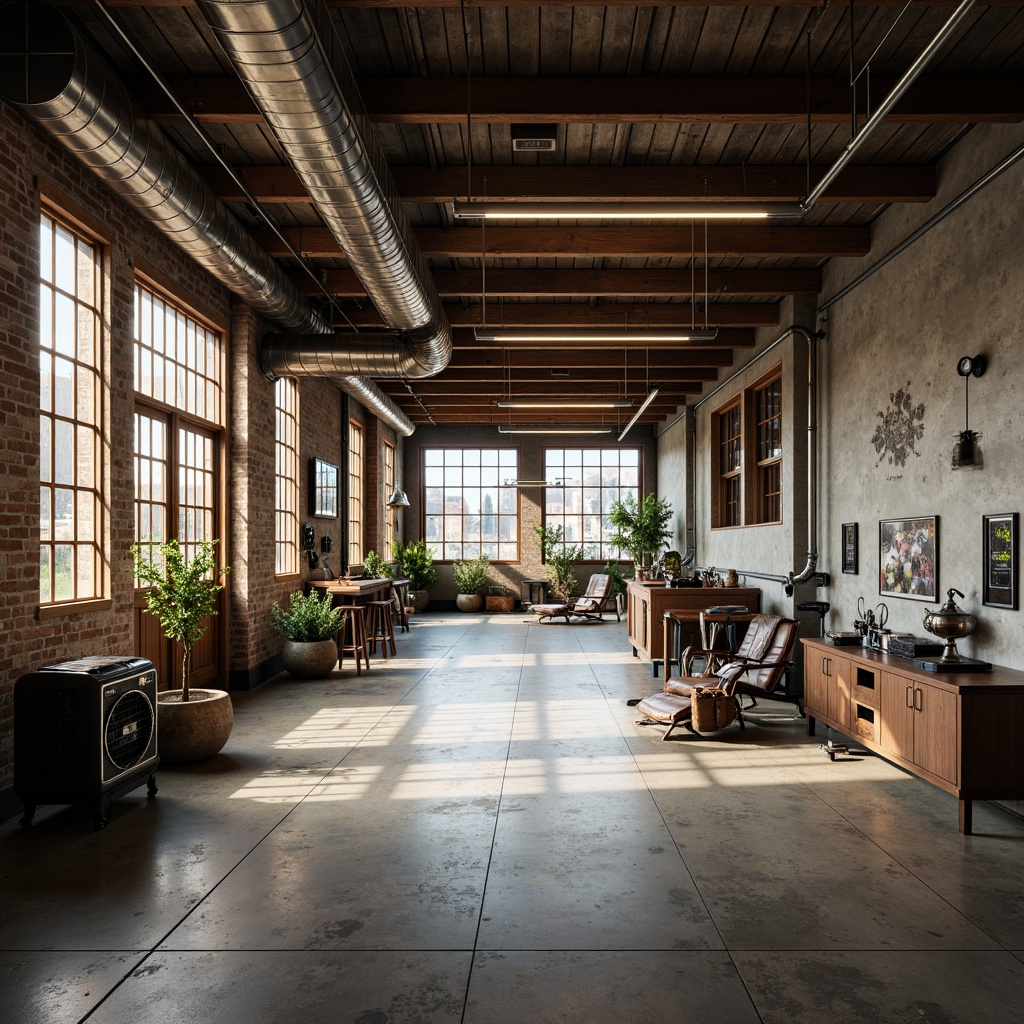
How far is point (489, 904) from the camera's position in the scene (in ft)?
11.0

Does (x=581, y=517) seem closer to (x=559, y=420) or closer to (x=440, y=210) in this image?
(x=559, y=420)

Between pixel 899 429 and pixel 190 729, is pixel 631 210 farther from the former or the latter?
pixel 190 729

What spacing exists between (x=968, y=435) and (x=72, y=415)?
5.70 m

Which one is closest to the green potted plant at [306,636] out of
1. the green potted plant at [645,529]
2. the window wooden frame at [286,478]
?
the window wooden frame at [286,478]

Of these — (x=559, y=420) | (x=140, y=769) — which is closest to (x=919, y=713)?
(x=140, y=769)

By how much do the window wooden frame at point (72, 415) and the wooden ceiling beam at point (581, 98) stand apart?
121cm

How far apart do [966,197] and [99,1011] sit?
20.2 feet

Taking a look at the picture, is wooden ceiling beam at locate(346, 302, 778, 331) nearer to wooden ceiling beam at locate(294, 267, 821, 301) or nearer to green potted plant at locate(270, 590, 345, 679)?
wooden ceiling beam at locate(294, 267, 821, 301)

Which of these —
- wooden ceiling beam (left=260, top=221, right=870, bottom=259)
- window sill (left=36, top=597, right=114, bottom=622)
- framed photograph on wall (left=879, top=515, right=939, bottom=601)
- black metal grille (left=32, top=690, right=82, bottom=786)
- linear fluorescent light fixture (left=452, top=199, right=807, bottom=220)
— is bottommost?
black metal grille (left=32, top=690, right=82, bottom=786)

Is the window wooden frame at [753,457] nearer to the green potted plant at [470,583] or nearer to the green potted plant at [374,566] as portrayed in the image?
the green potted plant at [374,566]

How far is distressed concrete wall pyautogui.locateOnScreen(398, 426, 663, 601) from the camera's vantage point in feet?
60.4

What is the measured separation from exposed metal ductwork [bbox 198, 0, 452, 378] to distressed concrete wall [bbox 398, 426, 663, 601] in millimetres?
10631

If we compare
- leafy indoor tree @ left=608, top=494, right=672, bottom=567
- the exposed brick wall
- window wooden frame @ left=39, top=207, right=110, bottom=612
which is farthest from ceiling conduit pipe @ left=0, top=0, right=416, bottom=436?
leafy indoor tree @ left=608, top=494, right=672, bottom=567

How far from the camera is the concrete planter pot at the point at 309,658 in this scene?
886 cm
